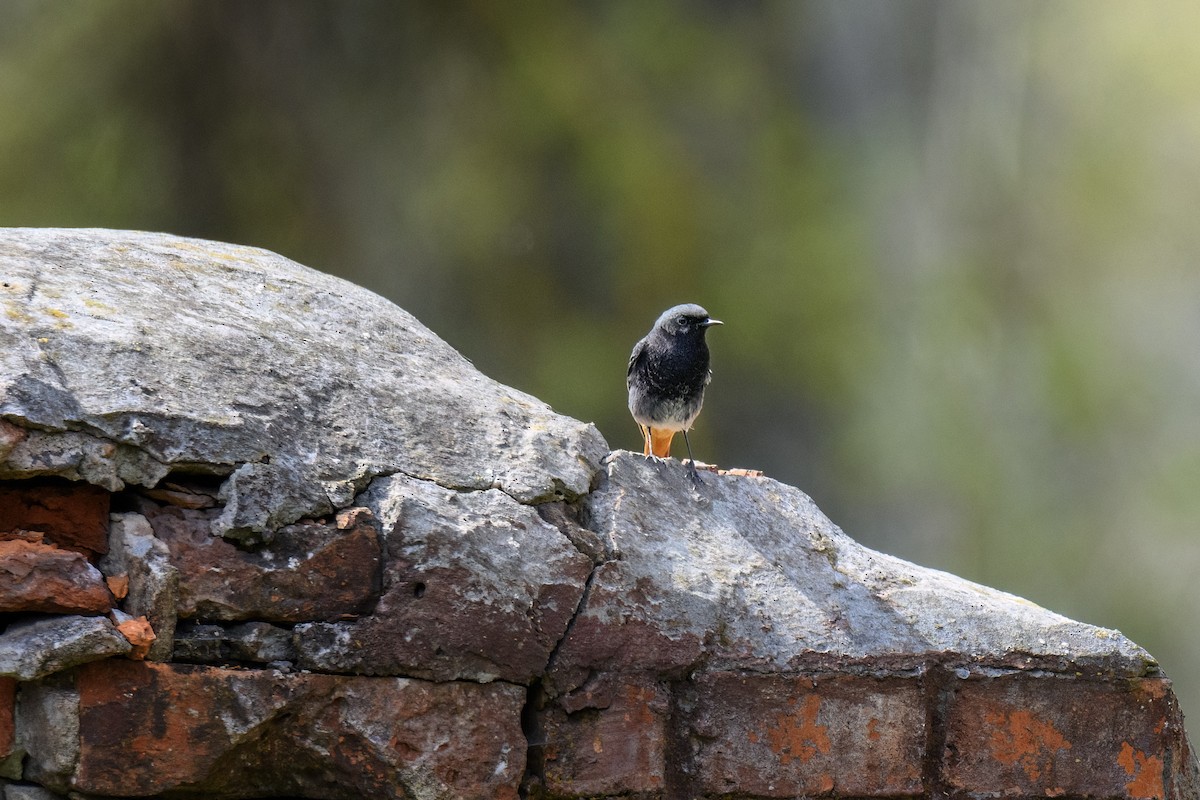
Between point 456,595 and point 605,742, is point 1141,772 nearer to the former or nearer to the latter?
point 605,742

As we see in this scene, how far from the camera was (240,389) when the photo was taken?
7.02ft

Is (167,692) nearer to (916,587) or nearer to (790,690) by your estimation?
(790,690)

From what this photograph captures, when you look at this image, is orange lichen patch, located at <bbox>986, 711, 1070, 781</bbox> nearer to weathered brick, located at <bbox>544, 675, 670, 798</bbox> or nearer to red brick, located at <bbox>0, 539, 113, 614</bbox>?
weathered brick, located at <bbox>544, 675, 670, 798</bbox>

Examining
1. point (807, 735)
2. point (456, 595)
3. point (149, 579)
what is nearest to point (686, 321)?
point (807, 735)

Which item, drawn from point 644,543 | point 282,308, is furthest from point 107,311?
point 644,543

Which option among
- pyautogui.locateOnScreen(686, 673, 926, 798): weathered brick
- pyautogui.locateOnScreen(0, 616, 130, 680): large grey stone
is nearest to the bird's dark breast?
pyautogui.locateOnScreen(686, 673, 926, 798): weathered brick

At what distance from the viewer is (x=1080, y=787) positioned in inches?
91.1

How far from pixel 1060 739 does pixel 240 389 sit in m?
1.68

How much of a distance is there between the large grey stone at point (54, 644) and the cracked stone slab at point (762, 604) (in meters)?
0.75

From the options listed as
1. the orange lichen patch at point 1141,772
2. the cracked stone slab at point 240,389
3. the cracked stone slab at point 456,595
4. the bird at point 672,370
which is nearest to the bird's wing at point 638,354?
the bird at point 672,370

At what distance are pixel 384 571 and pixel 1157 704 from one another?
60.8 inches

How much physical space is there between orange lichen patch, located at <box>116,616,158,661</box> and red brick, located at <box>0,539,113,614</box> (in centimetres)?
5

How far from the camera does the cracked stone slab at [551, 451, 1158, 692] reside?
7.28 feet

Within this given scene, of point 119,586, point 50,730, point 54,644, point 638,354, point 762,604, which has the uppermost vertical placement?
point 638,354
